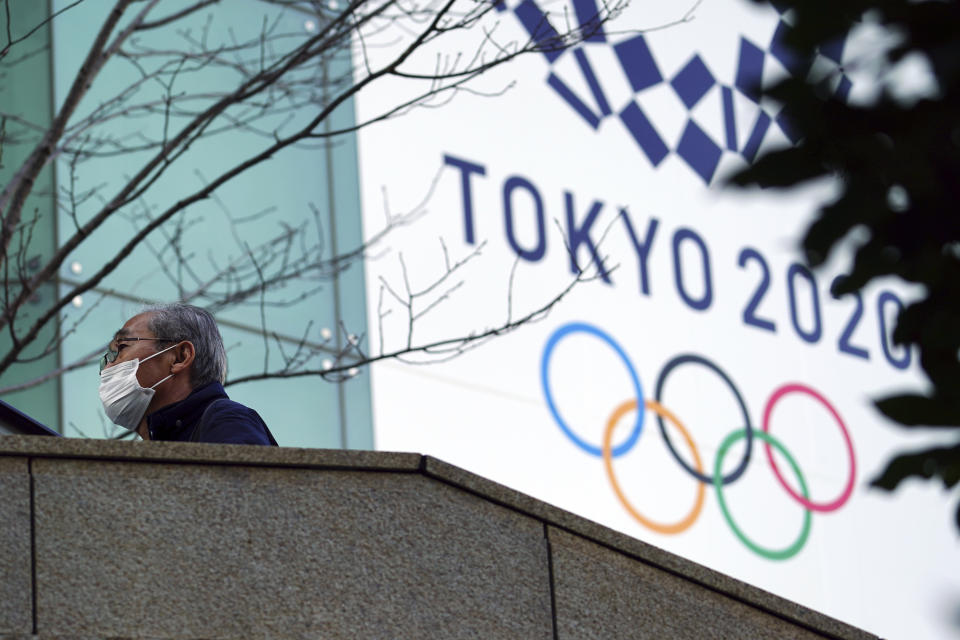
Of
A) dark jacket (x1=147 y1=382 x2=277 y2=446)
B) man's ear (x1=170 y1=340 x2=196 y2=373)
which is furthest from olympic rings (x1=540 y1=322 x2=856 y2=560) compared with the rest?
dark jacket (x1=147 y1=382 x2=277 y2=446)

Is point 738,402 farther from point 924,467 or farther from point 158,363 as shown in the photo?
point 924,467

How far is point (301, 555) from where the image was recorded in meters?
4.82

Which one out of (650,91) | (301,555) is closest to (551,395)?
(650,91)

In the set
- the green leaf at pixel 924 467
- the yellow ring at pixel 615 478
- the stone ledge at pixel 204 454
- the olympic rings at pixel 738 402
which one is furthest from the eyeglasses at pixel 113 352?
the olympic rings at pixel 738 402

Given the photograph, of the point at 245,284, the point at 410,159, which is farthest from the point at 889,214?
the point at 410,159

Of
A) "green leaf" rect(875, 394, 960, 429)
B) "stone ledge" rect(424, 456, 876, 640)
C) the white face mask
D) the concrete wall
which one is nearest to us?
"green leaf" rect(875, 394, 960, 429)

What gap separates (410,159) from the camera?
41.0 feet

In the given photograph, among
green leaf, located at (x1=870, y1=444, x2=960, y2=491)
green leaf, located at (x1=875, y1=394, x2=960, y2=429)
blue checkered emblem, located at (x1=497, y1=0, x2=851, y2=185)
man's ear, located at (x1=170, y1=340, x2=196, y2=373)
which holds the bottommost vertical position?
green leaf, located at (x1=870, y1=444, x2=960, y2=491)

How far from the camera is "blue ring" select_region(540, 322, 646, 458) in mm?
12742

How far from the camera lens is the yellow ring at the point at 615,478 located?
12.9m

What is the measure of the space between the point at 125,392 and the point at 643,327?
8.44 metres

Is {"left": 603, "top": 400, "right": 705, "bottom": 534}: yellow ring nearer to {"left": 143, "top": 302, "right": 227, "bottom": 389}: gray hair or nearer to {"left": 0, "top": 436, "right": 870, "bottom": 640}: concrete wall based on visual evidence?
{"left": 143, "top": 302, "right": 227, "bottom": 389}: gray hair

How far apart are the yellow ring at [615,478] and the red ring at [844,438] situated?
1070mm

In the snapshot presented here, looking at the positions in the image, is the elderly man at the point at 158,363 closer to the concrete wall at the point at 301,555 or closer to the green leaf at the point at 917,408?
the concrete wall at the point at 301,555
